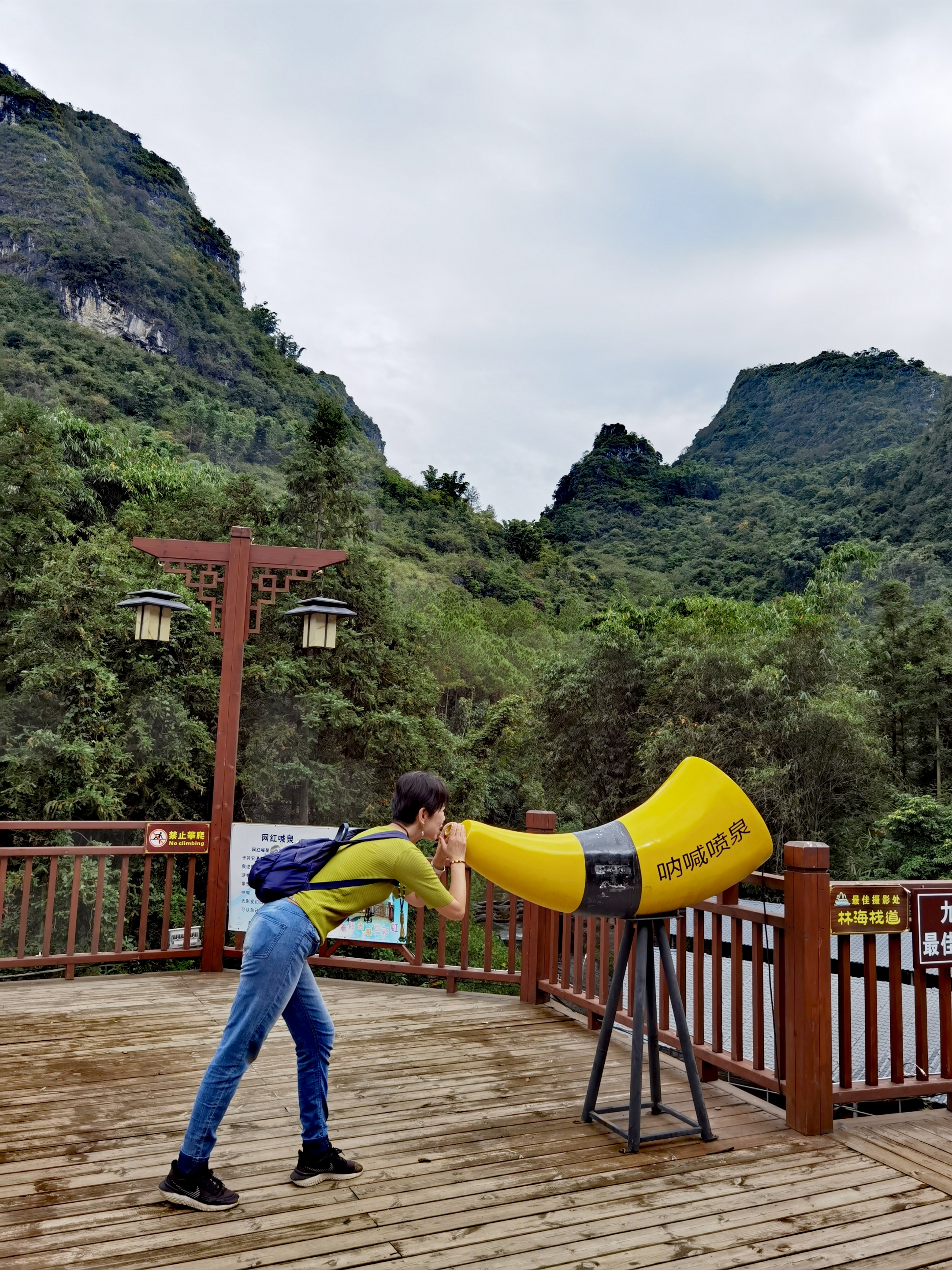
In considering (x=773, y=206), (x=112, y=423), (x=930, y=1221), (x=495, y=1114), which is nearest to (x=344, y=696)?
(x=495, y=1114)

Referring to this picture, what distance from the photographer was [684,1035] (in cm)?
276

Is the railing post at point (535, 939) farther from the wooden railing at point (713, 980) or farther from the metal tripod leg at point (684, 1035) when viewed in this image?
the metal tripod leg at point (684, 1035)

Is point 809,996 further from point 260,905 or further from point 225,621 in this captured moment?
point 225,621

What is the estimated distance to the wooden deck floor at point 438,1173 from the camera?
2.02 meters

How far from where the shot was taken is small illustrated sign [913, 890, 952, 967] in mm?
2953

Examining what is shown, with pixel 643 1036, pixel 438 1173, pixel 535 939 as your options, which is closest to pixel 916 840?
pixel 535 939

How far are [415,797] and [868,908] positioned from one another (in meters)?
1.74

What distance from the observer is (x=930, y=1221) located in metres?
2.18

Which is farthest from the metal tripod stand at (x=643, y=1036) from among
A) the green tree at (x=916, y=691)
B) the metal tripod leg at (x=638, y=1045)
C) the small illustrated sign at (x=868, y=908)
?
the green tree at (x=916, y=691)

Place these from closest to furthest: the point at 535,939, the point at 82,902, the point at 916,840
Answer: the point at 535,939, the point at 82,902, the point at 916,840

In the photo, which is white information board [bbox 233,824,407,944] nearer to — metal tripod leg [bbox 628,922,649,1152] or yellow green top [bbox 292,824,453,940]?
metal tripod leg [bbox 628,922,649,1152]

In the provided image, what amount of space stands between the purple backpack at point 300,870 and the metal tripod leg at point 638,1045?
3.15 ft

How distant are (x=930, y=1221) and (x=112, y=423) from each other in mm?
32260

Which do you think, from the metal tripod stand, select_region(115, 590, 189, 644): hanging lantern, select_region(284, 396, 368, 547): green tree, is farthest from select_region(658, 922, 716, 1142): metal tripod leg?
select_region(284, 396, 368, 547): green tree
